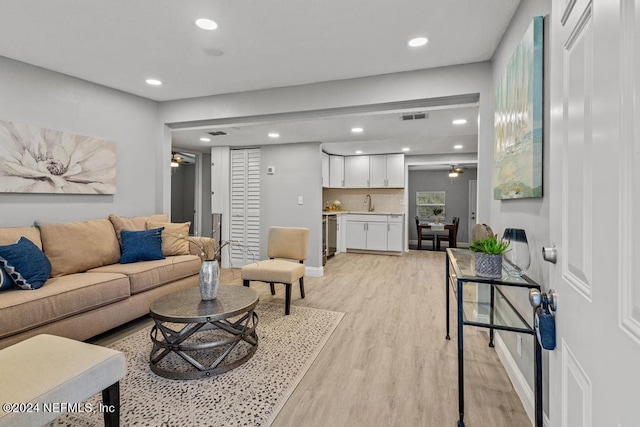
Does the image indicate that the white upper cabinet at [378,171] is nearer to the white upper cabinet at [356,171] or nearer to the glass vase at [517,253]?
the white upper cabinet at [356,171]

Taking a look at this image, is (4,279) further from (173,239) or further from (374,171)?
(374,171)

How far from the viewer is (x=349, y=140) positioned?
208 inches

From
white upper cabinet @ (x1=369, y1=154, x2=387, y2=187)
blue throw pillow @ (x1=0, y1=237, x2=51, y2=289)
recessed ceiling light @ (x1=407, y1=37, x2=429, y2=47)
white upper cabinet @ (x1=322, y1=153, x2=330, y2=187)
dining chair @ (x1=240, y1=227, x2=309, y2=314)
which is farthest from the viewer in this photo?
white upper cabinet @ (x1=369, y1=154, x2=387, y2=187)

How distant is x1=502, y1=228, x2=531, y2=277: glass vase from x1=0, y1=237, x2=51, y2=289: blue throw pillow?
324 centimetres

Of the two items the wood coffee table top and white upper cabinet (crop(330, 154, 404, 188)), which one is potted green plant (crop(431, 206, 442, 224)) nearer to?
white upper cabinet (crop(330, 154, 404, 188))

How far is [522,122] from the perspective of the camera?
174 centimetres

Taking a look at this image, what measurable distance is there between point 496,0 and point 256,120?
2542mm

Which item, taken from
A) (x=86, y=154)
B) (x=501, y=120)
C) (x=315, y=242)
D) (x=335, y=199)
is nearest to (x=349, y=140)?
(x=315, y=242)

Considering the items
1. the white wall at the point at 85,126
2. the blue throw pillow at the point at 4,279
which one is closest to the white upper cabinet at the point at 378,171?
the white wall at the point at 85,126

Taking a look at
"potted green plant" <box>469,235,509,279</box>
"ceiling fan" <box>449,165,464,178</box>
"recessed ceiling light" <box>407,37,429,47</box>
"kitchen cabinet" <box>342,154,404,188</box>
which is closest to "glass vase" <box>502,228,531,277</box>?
"potted green plant" <box>469,235,509,279</box>

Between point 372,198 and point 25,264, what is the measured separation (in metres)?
6.34

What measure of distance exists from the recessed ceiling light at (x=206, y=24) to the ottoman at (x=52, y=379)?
84.1 inches

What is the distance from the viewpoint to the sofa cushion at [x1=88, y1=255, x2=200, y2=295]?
2.85 metres

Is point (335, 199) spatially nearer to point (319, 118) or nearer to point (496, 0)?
point (319, 118)
